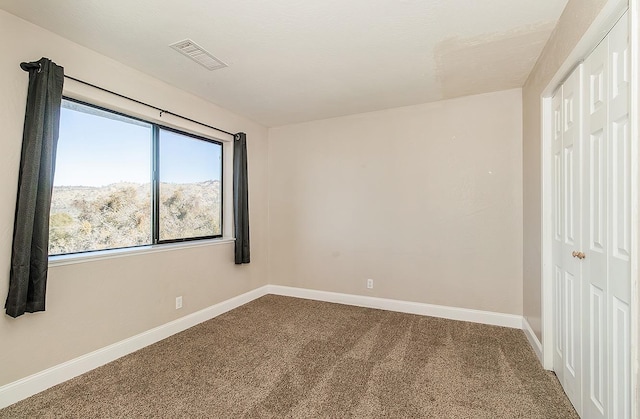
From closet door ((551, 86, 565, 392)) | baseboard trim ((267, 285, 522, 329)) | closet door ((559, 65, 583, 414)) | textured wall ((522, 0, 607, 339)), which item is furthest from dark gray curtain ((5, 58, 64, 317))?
closet door ((551, 86, 565, 392))

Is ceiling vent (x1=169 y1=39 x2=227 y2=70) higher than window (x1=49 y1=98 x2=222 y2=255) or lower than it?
higher

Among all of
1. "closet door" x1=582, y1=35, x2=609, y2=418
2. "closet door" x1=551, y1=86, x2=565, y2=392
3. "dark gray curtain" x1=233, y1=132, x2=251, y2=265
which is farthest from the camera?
"dark gray curtain" x1=233, y1=132, x2=251, y2=265

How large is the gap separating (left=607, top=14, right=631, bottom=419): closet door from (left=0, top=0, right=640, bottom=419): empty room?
1 centimetres

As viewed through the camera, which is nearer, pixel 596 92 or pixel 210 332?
pixel 596 92

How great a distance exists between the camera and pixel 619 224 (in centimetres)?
135

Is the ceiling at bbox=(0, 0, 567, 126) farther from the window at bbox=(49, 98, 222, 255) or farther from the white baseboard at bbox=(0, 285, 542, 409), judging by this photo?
the white baseboard at bbox=(0, 285, 542, 409)

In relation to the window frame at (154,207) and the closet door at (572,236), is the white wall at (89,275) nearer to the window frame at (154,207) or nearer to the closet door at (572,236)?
the window frame at (154,207)

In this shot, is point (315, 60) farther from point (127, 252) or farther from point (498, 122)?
point (127, 252)

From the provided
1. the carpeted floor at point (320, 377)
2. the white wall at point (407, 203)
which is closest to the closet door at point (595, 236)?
the carpeted floor at point (320, 377)

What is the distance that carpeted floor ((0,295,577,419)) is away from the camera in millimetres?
1846

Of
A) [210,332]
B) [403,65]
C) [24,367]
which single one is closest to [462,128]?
[403,65]

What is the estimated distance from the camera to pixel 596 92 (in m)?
1.61

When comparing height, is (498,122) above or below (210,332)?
above

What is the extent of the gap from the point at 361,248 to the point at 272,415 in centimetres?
237
